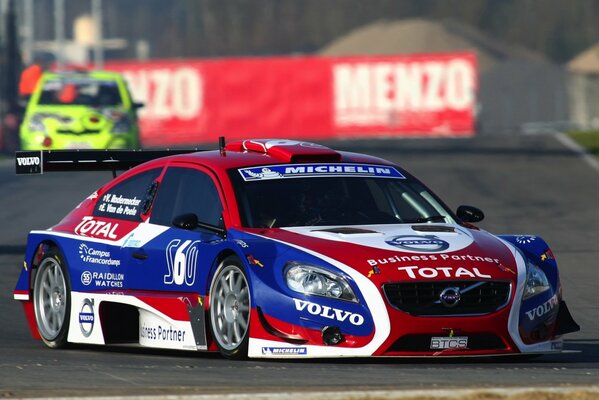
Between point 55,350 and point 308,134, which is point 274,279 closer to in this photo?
point 55,350

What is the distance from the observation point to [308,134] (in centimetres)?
4922

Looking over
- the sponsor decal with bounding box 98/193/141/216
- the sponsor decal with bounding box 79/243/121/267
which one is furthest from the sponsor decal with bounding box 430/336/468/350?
the sponsor decal with bounding box 98/193/141/216

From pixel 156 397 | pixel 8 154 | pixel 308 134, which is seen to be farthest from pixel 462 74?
pixel 156 397

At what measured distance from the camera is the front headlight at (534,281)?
864 cm

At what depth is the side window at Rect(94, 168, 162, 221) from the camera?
994 cm

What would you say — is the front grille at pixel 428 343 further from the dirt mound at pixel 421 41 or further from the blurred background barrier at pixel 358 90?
the dirt mound at pixel 421 41

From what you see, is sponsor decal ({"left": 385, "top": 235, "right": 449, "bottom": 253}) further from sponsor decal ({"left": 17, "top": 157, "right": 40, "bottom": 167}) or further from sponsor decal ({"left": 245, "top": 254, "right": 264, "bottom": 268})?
sponsor decal ({"left": 17, "top": 157, "right": 40, "bottom": 167})

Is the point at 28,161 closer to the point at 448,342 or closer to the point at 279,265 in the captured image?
the point at 279,265

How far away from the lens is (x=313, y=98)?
49.4 metres

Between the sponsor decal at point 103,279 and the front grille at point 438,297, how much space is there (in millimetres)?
2090

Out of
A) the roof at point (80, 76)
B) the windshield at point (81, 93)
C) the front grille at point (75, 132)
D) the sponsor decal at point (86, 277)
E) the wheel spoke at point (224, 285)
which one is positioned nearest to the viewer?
the wheel spoke at point (224, 285)

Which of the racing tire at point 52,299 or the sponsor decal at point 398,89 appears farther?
the sponsor decal at point 398,89

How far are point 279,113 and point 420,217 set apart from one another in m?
40.2

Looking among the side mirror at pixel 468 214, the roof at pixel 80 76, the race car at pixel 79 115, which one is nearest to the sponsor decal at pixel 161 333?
the side mirror at pixel 468 214
